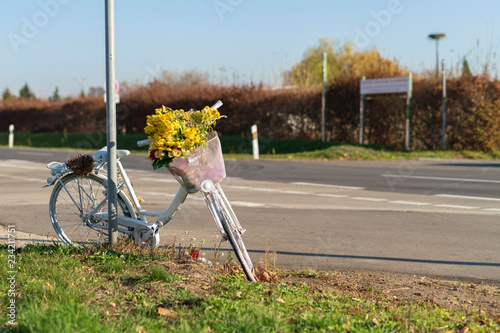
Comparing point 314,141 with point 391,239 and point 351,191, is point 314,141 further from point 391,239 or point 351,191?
point 391,239

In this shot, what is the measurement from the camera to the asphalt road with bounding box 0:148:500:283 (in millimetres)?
Result: 6219

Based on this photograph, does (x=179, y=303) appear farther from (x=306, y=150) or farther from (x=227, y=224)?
(x=306, y=150)

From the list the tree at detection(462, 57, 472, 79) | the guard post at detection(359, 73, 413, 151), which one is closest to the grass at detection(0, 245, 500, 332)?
the guard post at detection(359, 73, 413, 151)

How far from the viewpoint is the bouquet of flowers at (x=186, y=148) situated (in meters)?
4.82

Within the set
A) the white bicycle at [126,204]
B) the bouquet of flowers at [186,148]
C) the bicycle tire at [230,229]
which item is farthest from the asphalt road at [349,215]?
the bouquet of flowers at [186,148]

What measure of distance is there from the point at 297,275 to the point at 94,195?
228 centimetres

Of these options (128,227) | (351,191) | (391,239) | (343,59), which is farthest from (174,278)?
(343,59)

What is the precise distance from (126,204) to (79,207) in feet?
2.05

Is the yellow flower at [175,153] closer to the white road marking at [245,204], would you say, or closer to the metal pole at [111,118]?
the metal pole at [111,118]

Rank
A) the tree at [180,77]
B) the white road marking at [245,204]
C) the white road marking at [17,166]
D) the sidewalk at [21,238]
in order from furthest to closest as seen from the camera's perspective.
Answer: the tree at [180,77] < the white road marking at [17,166] < the white road marking at [245,204] < the sidewalk at [21,238]

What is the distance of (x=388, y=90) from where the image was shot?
23562 millimetres

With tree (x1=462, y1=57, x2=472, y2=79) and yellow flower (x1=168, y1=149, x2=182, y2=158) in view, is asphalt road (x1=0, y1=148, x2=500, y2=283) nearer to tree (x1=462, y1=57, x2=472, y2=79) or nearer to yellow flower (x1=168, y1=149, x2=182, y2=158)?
yellow flower (x1=168, y1=149, x2=182, y2=158)

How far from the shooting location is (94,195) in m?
5.99

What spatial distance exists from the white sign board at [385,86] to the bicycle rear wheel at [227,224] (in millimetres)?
19444
